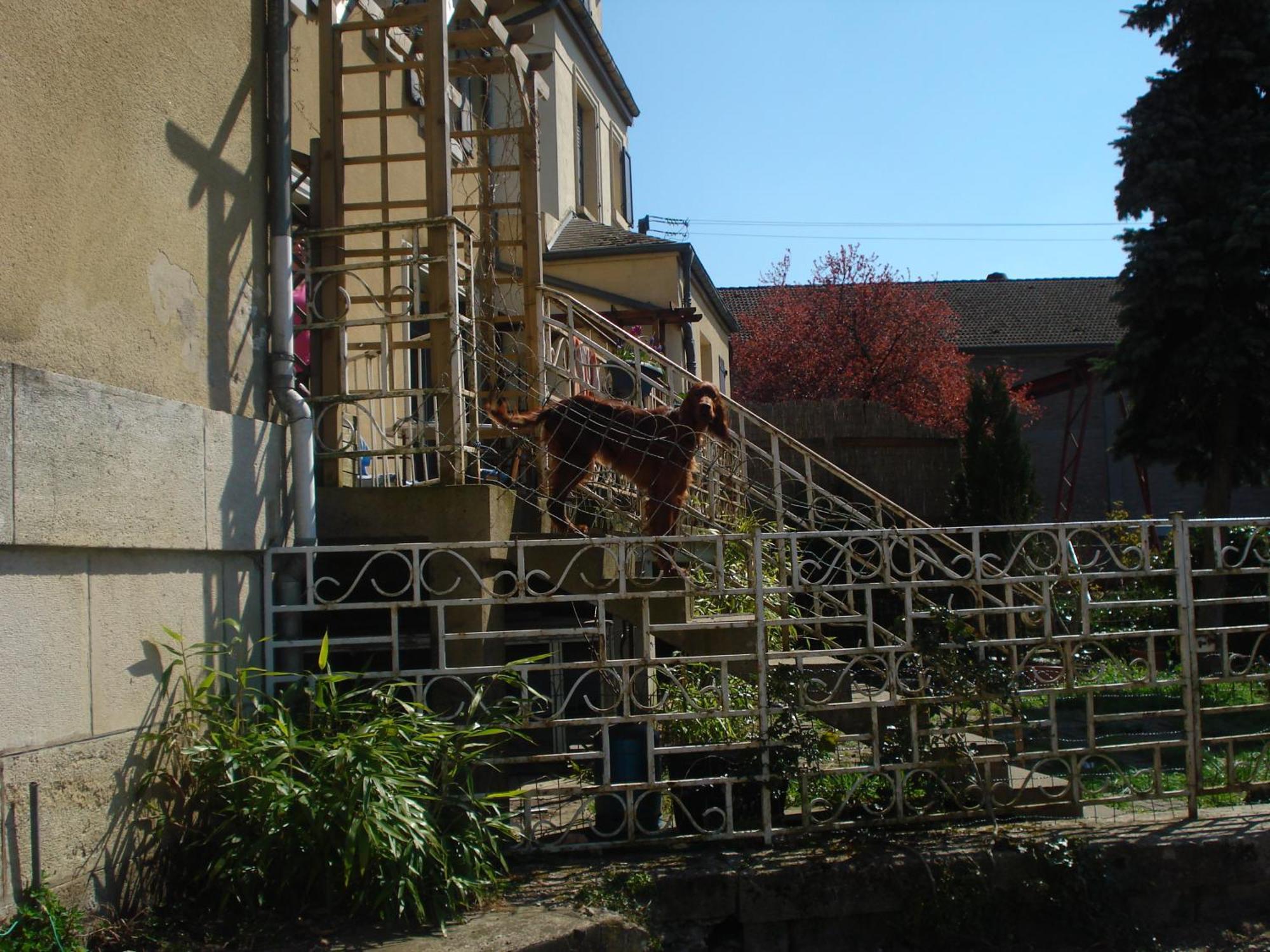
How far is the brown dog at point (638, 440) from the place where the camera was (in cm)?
625

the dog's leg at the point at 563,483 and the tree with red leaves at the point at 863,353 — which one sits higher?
the tree with red leaves at the point at 863,353

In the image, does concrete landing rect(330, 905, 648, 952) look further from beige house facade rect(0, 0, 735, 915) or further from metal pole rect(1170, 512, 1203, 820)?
metal pole rect(1170, 512, 1203, 820)

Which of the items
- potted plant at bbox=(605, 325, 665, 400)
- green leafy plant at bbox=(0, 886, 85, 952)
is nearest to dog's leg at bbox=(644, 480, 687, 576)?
potted plant at bbox=(605, 325, 665, 400)

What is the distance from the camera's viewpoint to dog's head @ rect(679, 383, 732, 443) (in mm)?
6258

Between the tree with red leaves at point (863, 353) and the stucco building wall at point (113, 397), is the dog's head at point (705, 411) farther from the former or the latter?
the tree with red leaves at point (863, 353)

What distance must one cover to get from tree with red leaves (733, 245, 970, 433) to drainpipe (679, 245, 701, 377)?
39.9ft

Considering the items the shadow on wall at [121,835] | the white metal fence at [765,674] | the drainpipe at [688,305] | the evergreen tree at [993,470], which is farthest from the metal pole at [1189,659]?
the evergreen tree at [993,470]

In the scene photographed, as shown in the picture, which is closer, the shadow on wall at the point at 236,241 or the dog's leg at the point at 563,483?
the shadow on wall at the point at 236,241

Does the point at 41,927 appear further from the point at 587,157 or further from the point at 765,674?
the point at 587,157

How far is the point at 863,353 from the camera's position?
26.2 metres

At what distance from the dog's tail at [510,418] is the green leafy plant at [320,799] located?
75.0 inches

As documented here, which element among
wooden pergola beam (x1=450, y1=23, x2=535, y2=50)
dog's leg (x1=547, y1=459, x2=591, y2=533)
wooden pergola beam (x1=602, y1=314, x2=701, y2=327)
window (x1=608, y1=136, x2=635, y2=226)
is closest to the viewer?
dog's leg (x1=547, y1=459, x2=591, y2=533)

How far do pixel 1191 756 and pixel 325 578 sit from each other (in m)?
→ 4.05

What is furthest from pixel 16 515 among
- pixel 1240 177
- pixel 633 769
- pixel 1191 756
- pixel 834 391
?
pixel 834 391
